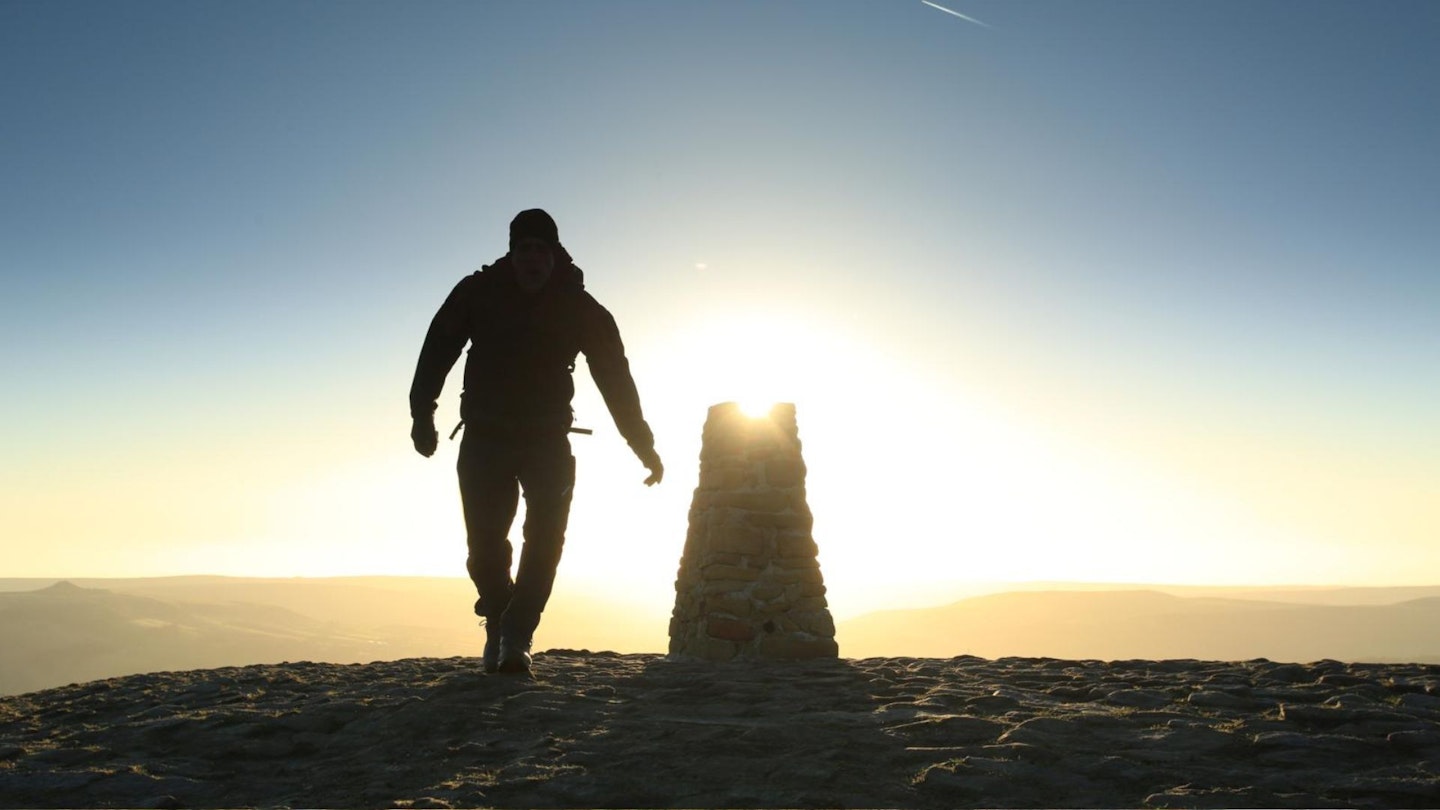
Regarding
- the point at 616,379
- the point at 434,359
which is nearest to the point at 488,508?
the point at 434,359

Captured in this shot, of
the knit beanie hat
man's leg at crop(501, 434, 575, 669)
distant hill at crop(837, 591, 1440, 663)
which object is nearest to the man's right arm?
the knit beanie hat

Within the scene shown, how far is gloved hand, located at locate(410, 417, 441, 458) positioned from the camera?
5027 mm

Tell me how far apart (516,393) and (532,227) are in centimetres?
93

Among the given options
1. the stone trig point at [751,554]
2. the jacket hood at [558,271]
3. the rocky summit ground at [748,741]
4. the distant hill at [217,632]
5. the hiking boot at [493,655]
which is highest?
the jacket hood at [558,271]

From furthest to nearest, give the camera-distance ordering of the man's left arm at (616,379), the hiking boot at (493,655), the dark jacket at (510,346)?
the hiking boot at (493,655) < the man's left arm at (616,379) < the dark jacket at (510,346)

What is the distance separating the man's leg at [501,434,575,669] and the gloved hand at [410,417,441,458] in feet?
1.83

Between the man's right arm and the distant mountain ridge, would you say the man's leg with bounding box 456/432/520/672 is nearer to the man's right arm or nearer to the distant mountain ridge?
the man's right arm

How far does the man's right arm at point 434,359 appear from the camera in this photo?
4.98m

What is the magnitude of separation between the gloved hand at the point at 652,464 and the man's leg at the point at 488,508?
0.76 meters

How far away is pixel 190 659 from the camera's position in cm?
9269

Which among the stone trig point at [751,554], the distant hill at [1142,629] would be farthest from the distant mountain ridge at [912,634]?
the stone trig point at [751,554]

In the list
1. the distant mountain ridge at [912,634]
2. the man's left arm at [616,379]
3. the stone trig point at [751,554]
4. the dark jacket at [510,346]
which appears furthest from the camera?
the distant mountain ridge at [912,634]

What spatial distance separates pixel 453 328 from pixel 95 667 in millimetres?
104410

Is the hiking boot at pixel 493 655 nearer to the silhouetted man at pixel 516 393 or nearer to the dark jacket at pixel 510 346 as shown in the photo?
the silhouetted man at pixel 516 393
